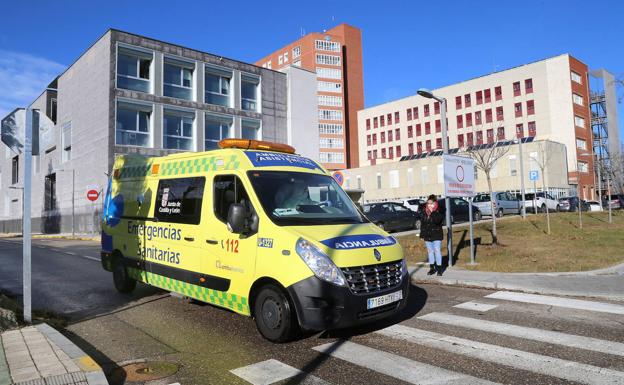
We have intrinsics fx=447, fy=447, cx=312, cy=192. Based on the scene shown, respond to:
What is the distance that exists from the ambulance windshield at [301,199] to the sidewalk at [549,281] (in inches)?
162

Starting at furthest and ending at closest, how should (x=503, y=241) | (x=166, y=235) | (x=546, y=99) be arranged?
(x=546, y=99) < (x=503, y=241) < (x=166, y=235)

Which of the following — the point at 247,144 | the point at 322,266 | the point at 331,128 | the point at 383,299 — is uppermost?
the point at 331,128

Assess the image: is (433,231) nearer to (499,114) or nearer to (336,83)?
(499,114)

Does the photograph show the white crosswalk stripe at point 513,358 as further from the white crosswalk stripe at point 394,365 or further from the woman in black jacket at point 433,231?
the woman in black jacket at point 433,231

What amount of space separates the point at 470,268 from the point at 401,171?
164 ft

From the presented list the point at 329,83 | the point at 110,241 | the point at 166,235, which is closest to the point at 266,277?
the point at 166,235

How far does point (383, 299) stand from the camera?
206 inches

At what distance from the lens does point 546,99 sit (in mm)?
58750

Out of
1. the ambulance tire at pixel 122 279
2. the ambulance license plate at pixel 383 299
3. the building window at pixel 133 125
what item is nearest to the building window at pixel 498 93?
the building window at pixel 133 125

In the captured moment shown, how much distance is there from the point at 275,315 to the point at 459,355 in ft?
6.74

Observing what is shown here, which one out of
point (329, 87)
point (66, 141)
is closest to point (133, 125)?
point (66, 141)

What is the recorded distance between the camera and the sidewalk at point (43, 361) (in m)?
3.89

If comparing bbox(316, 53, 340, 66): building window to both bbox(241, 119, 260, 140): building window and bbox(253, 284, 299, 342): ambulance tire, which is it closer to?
bbox(241, 119, 260, 140): building window

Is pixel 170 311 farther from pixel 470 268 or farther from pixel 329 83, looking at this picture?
pixel 329 83
